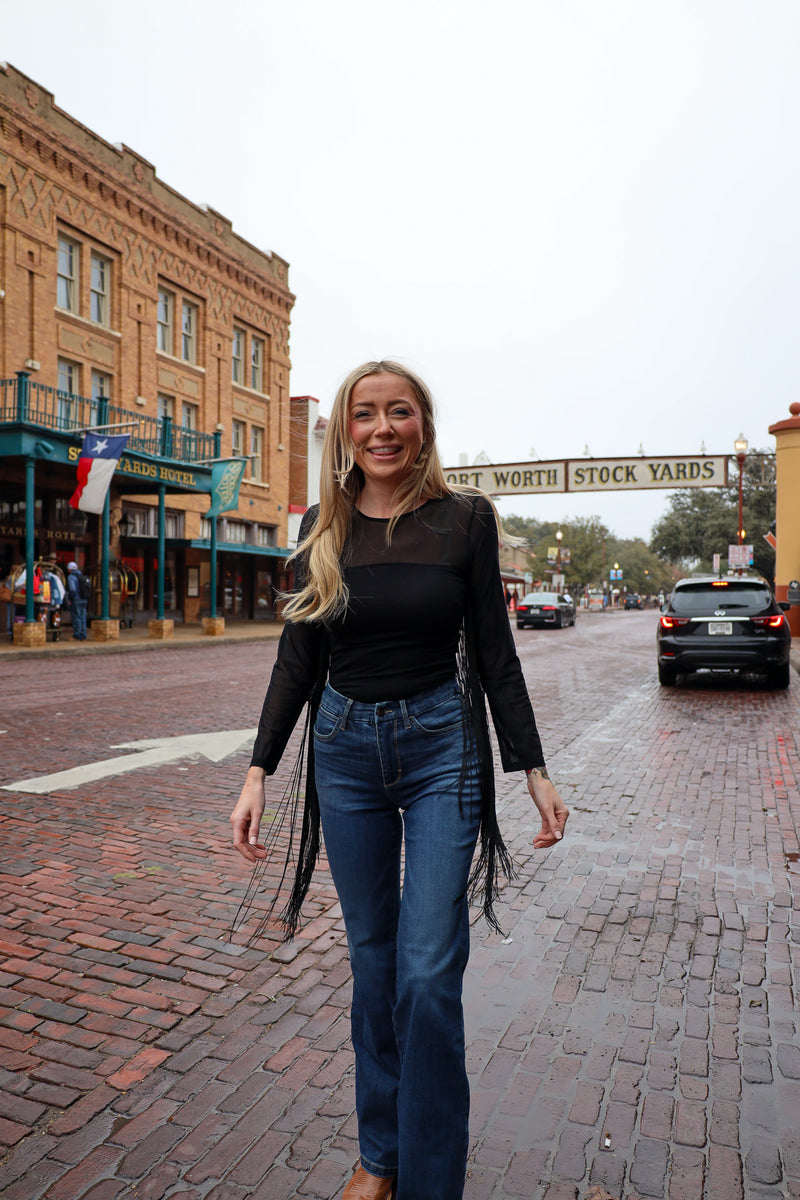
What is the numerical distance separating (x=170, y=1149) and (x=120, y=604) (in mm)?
25847

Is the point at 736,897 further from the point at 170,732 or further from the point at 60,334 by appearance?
the point at 60,334

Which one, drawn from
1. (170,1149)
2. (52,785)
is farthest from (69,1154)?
(52,785)

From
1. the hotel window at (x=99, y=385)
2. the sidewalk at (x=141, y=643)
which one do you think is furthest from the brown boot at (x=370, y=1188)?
the hotel window at (x=99, y=385)

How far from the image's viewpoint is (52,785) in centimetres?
654

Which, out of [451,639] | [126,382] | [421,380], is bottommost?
[451,639]

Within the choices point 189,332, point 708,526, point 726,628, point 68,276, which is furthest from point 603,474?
point 708,526

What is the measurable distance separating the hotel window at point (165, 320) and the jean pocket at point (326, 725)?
29.3 metres

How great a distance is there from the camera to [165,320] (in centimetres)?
2986

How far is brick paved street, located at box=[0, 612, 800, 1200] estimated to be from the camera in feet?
7.84

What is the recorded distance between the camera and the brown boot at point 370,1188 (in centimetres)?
215

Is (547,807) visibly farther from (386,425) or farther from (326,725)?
(386,425)

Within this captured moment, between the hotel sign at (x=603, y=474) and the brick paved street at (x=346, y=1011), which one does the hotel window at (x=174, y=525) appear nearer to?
the hotel sign at (x=603, y=474)

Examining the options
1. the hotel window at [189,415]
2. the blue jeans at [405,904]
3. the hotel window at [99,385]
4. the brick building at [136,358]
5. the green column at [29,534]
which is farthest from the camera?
the hotel window at [189,415]

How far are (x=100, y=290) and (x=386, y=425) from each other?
2740 centimetres
